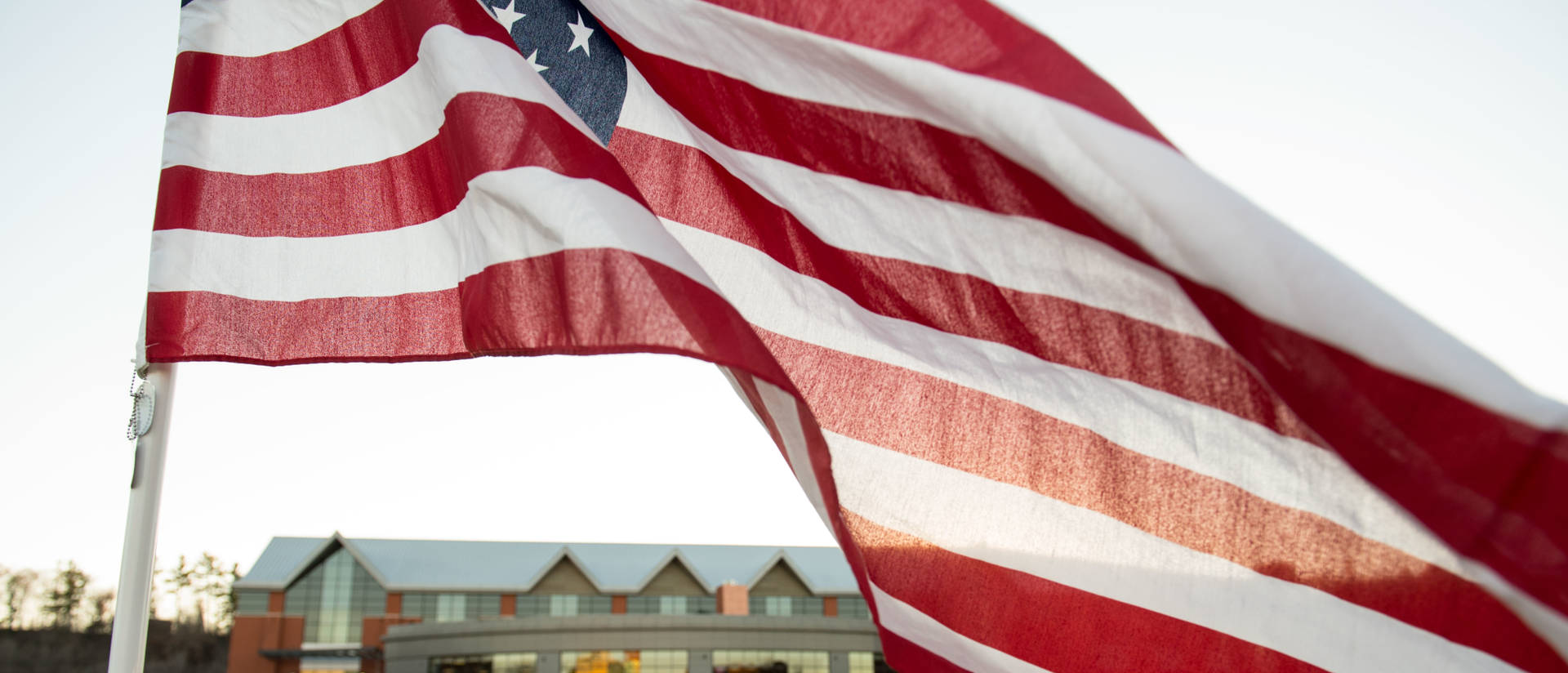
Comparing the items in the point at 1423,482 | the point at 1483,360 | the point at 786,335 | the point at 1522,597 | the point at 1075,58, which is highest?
the point at 1075,58

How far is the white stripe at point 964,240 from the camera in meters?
2.01

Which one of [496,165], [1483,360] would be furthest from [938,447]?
[496,165]

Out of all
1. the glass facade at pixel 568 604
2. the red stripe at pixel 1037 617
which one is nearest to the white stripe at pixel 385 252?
A: the red stripe at pixel 1037 617

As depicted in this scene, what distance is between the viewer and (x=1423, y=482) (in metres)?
1.64

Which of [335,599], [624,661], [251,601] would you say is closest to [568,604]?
[335,599]

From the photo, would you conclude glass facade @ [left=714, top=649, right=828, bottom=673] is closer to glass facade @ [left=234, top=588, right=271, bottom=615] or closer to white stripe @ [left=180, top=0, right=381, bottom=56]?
glass facade @ [left=234, top=588, right=271, bottom=615]

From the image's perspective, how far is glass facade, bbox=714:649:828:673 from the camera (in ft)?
93.5

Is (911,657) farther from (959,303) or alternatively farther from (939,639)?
(959,303)

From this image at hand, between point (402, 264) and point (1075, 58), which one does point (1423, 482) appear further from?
point (402, 264)

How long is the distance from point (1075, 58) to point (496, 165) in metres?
1.28

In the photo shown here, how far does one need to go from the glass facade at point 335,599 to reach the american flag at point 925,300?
117 ft

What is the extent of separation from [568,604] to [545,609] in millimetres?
792

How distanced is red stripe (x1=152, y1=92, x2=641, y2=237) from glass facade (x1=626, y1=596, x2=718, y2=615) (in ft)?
116

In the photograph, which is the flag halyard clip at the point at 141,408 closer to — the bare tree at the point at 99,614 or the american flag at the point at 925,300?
the american flag at the point at 925,300
